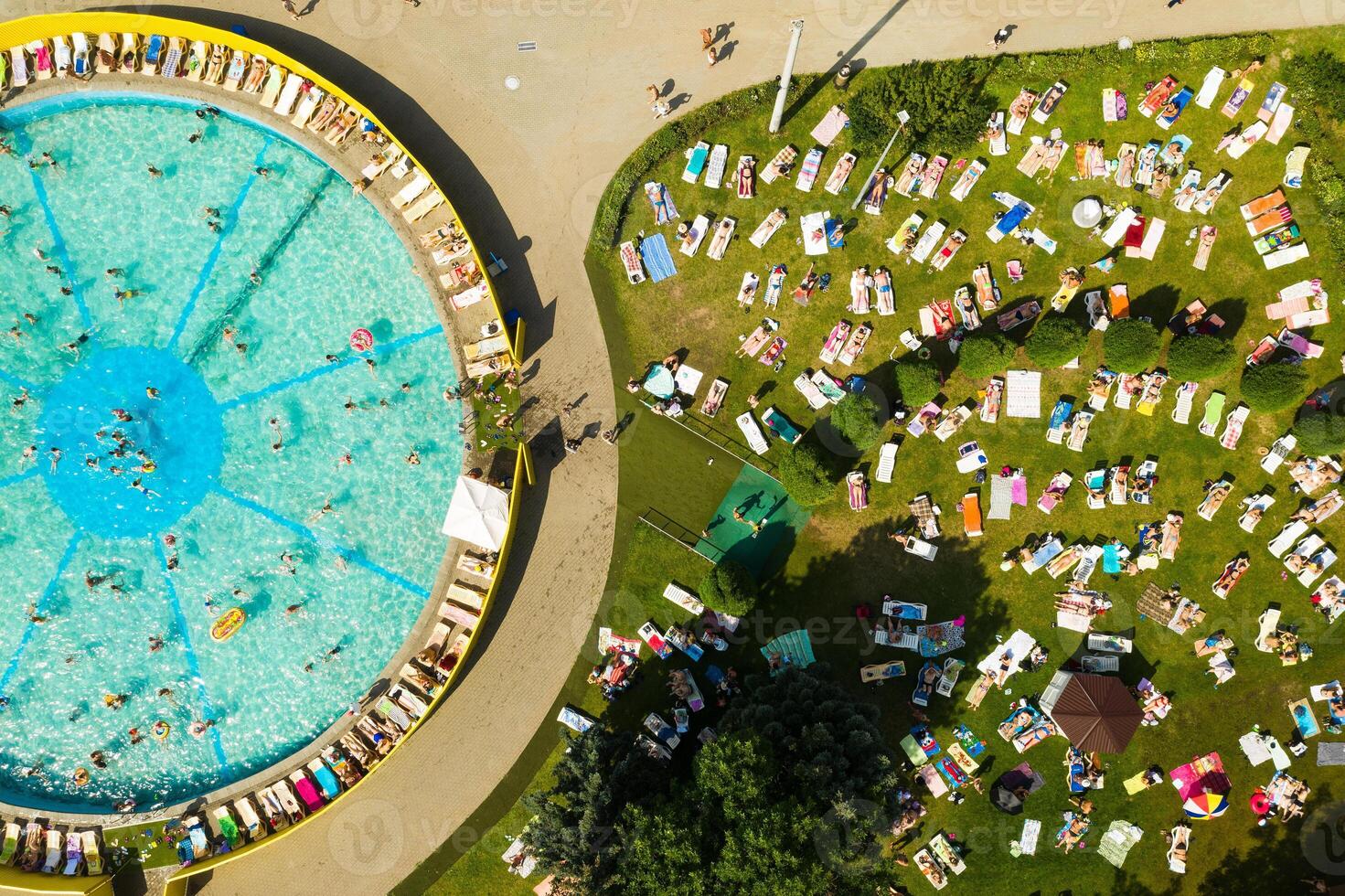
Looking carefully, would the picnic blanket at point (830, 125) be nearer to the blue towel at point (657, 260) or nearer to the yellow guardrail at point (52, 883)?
the blue towel at point (657, 260)

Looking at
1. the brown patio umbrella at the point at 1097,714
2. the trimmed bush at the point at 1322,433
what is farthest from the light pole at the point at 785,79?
the brown patio umbrella at the point at 1097,714

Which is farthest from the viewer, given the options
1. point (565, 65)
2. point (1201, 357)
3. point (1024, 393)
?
point (565, 65)

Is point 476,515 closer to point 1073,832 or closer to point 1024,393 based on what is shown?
point 1024,393

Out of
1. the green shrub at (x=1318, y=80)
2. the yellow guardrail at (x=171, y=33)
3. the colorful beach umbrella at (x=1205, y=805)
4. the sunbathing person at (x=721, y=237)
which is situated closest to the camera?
the yellow guardrail at (x=171, y=33)

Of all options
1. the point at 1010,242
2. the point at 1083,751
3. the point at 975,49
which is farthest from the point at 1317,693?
the point at 975,49

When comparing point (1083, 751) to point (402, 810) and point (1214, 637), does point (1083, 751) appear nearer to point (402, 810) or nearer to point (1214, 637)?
point (1214, 637)

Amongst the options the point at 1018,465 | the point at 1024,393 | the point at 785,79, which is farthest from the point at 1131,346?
the point at 785,79
